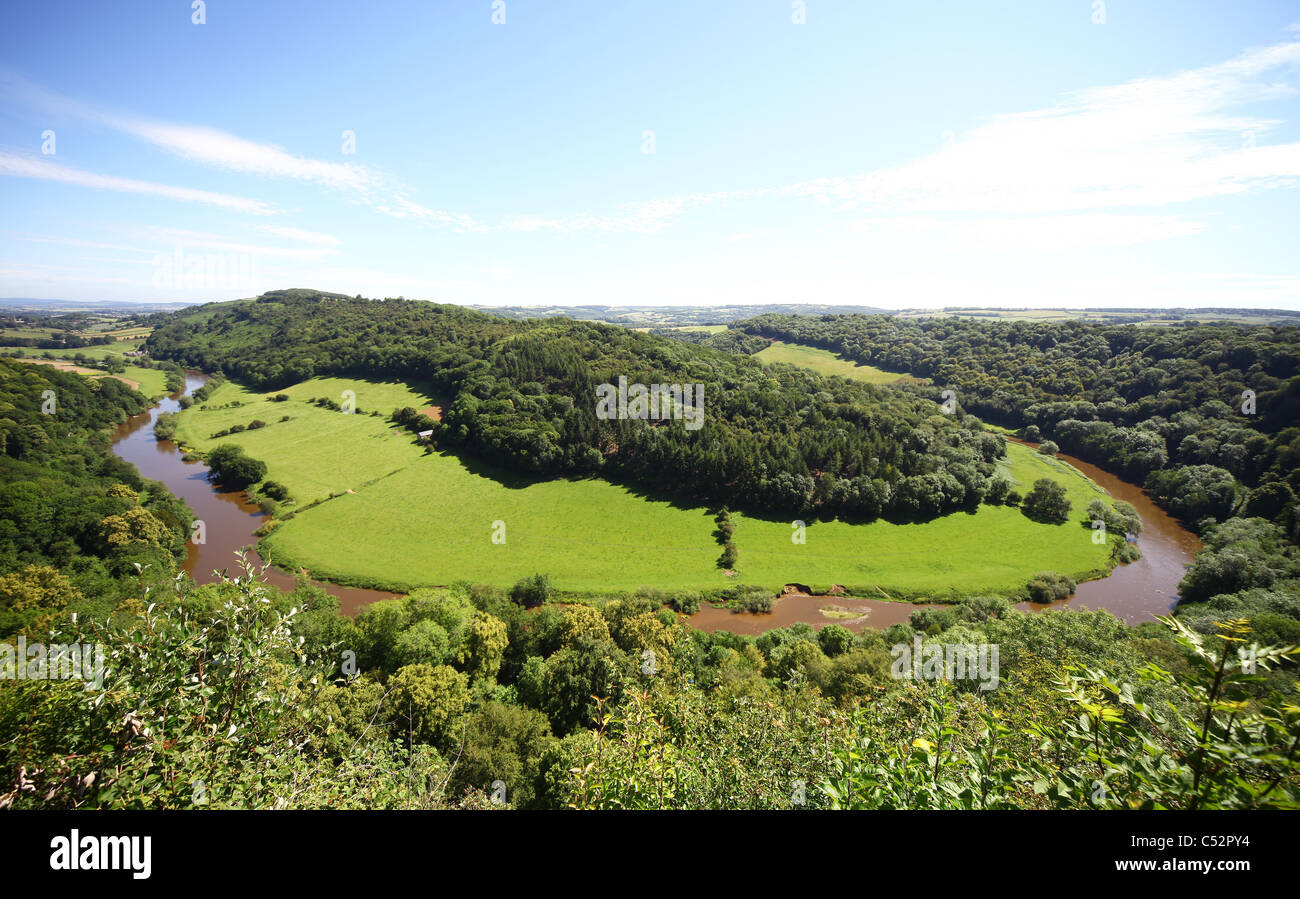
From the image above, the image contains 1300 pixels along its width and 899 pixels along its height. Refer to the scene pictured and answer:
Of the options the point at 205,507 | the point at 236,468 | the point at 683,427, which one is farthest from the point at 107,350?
the point at 683,427

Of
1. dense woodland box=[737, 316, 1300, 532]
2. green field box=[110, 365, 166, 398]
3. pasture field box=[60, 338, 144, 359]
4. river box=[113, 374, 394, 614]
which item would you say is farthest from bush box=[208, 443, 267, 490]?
dense woodland box=[737, 316, 1300, 532]

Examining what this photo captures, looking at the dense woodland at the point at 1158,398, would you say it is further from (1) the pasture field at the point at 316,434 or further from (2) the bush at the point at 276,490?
(2) the bush at the point at 276,490

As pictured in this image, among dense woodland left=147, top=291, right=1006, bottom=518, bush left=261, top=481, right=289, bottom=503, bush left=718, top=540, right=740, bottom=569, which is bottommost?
bush left=718, top=540, right=740, bottom=569

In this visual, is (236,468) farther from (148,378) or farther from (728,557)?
(148,378)

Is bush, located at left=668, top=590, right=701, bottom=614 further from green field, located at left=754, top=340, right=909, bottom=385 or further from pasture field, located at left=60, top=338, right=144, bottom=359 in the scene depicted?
pasture field, located at left=60, top=338, right=144, bottom=359
